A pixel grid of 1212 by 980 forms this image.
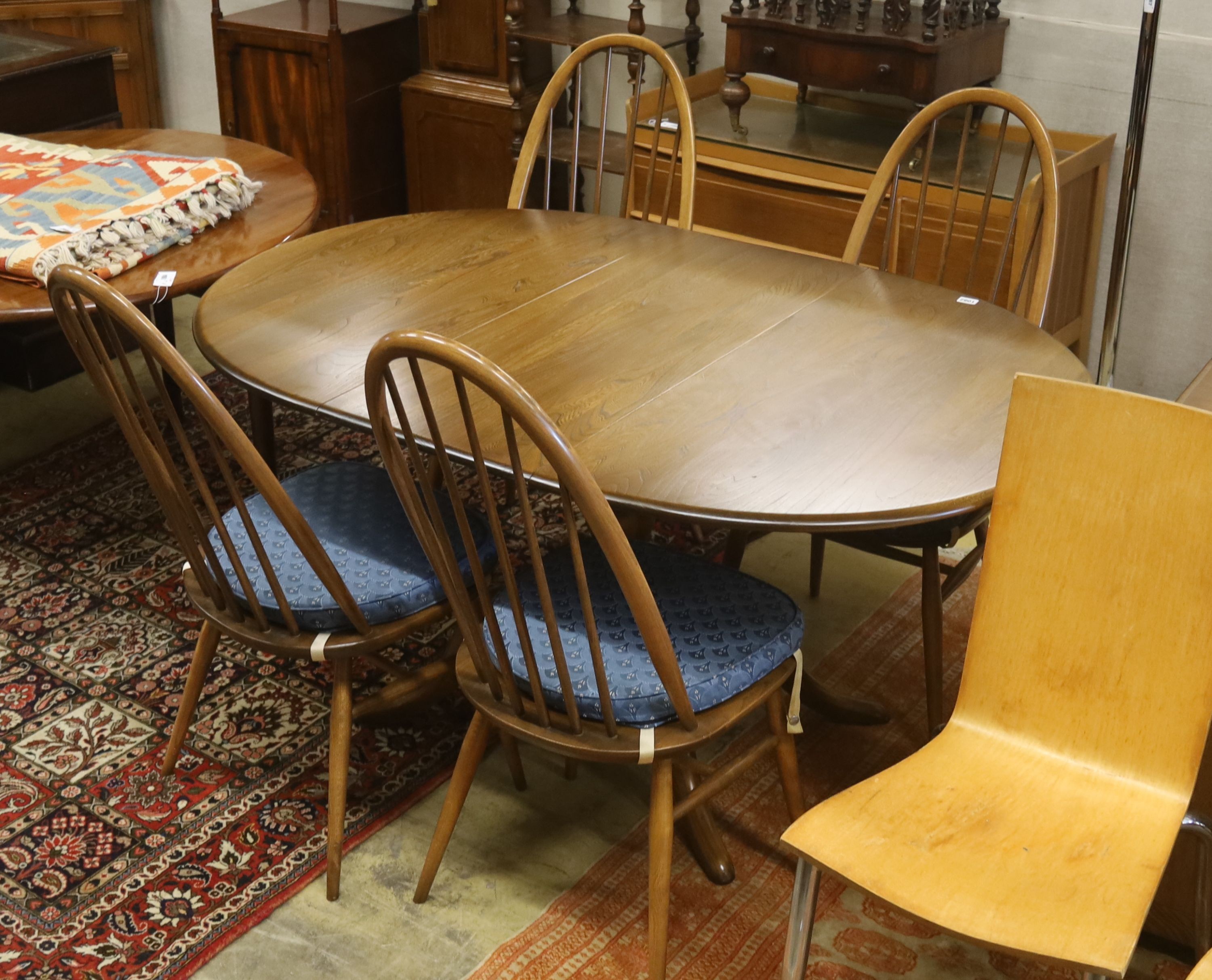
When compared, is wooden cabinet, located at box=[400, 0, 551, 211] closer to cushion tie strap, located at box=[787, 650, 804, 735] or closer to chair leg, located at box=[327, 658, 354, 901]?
chair leg, located at box=[327, 658, 354, 901]

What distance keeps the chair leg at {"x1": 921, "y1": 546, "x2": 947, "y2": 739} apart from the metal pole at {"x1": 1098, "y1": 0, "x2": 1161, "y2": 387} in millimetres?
826

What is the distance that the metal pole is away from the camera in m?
2.52

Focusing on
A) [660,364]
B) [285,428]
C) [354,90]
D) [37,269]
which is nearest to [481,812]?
[660,364]

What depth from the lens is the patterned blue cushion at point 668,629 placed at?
5.49ft

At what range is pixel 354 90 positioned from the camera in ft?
13.6

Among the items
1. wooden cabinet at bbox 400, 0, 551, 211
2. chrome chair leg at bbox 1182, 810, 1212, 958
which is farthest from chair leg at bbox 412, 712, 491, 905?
wooden cabinet at bbox 400, 0, 551, 211

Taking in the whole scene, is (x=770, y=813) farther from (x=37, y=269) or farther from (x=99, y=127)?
(x=99, y=127)

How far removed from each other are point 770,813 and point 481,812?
0.45m

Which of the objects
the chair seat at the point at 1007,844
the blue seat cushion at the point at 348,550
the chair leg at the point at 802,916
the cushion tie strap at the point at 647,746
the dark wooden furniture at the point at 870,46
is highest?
the dark wooden furniture at the point at 870,46

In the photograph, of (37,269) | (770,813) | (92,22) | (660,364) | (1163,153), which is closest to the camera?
(660,364)

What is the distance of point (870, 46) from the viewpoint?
10.3ft

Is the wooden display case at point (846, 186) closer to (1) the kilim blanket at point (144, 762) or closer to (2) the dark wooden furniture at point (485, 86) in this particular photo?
(2) the dark wooden furniture at point (485, 86)

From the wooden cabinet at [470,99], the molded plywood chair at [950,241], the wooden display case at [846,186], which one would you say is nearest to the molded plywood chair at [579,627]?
the molded plywood chair at [950,241]

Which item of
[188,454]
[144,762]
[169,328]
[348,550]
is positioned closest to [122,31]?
[169,328]
